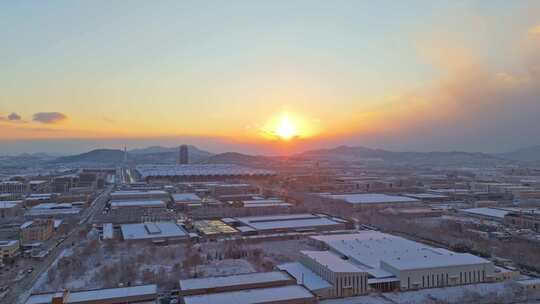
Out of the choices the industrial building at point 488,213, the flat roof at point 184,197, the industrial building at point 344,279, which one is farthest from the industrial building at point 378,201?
the industrial building at point 344,279

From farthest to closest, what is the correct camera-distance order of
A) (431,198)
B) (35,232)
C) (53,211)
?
(431,198) < (53,211) < (35,232)

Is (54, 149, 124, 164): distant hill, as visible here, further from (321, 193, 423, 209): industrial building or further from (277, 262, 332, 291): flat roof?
(277, 262, 332, 291): flat roof

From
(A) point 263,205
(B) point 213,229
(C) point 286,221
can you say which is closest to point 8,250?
(B) point 213,229

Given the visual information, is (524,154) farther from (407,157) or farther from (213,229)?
(213,229)

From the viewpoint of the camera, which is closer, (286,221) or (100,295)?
(100,295)

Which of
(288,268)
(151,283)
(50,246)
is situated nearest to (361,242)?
(288,268)

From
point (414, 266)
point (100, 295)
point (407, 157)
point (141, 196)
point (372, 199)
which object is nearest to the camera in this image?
point (100, 295)
